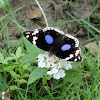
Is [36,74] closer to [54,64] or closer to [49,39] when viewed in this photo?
[54,64]

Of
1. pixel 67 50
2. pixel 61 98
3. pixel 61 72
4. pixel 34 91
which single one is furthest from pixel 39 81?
pixel 67 50

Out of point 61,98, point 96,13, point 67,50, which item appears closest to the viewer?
point 67,50

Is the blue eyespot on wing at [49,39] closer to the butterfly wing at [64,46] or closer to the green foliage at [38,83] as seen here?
the butterfly wing at [64,46]

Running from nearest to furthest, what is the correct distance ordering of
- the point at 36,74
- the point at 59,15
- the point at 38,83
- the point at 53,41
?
the point at 36,74 → the point at 53,41 → the point at 38,83 → the point at 59,15

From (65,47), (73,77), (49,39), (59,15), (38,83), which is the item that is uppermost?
(59,15)

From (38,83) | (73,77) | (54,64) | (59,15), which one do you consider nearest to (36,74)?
(54,64)

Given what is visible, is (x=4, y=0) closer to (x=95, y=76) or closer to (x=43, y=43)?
(x=43, y=43)

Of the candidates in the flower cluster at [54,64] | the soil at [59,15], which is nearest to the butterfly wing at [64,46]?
the flower cluster at [54,64]
